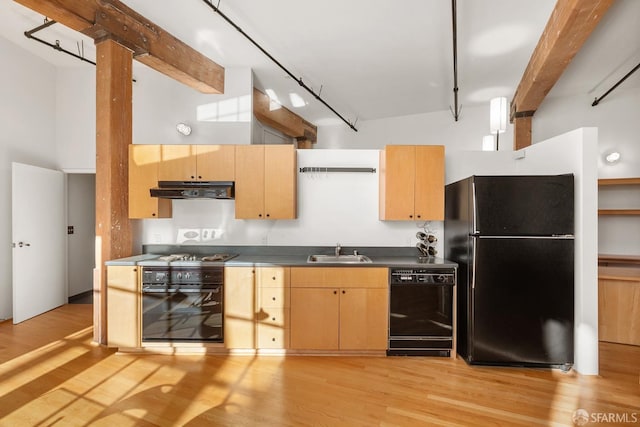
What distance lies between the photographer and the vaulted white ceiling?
3068mm

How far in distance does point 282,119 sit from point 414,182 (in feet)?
10.4

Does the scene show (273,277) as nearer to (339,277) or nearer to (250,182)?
(339,277)

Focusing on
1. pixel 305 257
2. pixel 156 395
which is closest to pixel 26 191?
pixel 156 395

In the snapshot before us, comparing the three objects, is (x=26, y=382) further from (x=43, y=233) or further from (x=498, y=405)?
(x=498, y=405)

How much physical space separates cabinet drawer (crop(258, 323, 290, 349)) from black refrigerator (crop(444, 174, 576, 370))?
1.87 metres

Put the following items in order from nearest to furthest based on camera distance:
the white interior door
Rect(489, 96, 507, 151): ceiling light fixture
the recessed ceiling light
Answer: Rect(489, 96, 507, 151): ceiling light fixture < the white interior door < the recessed ceiling light

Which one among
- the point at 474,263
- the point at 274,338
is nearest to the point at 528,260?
the point at 474,263

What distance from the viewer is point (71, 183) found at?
4871 mm

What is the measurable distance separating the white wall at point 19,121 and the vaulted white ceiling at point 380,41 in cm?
24

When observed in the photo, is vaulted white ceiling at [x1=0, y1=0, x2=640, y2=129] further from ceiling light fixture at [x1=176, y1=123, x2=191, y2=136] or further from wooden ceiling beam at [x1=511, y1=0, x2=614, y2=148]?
ceiling light fixture at [x1=176, y1=123, x2=191, y2=136]

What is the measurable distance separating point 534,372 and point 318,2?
394 centimetres

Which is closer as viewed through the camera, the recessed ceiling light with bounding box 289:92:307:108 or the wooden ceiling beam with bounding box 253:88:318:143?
the wooden ceiling beam with bounding box 253:88:318:143

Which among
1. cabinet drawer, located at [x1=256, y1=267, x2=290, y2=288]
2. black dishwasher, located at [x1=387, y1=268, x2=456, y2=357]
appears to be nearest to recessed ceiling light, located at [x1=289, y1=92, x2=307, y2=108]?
cabinet drawer, located at [x1=256, y1=267, x2=290, y2=288]

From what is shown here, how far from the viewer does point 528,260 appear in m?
2.82
